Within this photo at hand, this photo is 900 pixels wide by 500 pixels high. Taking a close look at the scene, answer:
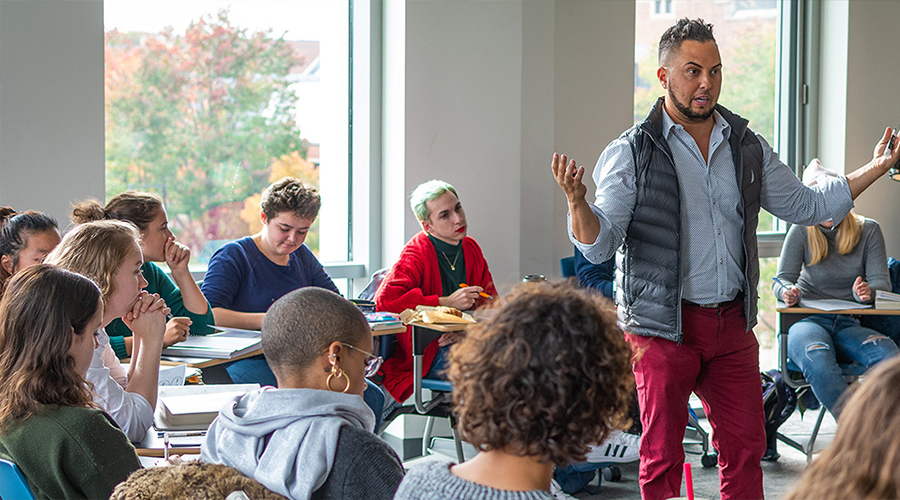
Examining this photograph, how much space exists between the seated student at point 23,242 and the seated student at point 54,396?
1.09m

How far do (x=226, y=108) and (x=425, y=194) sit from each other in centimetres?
105

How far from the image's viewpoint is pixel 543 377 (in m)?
1.11

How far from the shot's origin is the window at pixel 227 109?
12.8 ft

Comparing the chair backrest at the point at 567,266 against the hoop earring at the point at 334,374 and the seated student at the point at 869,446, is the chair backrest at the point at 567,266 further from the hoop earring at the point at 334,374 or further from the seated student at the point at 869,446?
the seated student at the point at 869,446

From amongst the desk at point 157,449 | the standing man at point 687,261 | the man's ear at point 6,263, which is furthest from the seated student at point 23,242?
the standing man at point 687,261

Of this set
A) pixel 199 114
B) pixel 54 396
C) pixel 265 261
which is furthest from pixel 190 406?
pixel 199 114

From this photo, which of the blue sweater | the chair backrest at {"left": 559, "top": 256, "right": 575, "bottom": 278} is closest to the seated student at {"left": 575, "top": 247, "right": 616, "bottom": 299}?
the chair backrest at {"left": 559, "top": 256, "right": 575, "bottom": 278}

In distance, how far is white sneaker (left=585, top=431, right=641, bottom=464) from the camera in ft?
12.0

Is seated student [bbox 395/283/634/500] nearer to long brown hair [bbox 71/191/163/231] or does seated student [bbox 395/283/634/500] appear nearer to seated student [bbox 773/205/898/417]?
long brown hair [bbox 71/191/163/231]

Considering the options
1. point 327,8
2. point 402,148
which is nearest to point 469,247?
point 402,148

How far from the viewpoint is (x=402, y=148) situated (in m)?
4.39

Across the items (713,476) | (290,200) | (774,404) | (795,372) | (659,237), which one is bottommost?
(713,476)

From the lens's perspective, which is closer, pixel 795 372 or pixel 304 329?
pixel 304 329

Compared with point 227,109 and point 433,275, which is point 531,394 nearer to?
point 433,275
